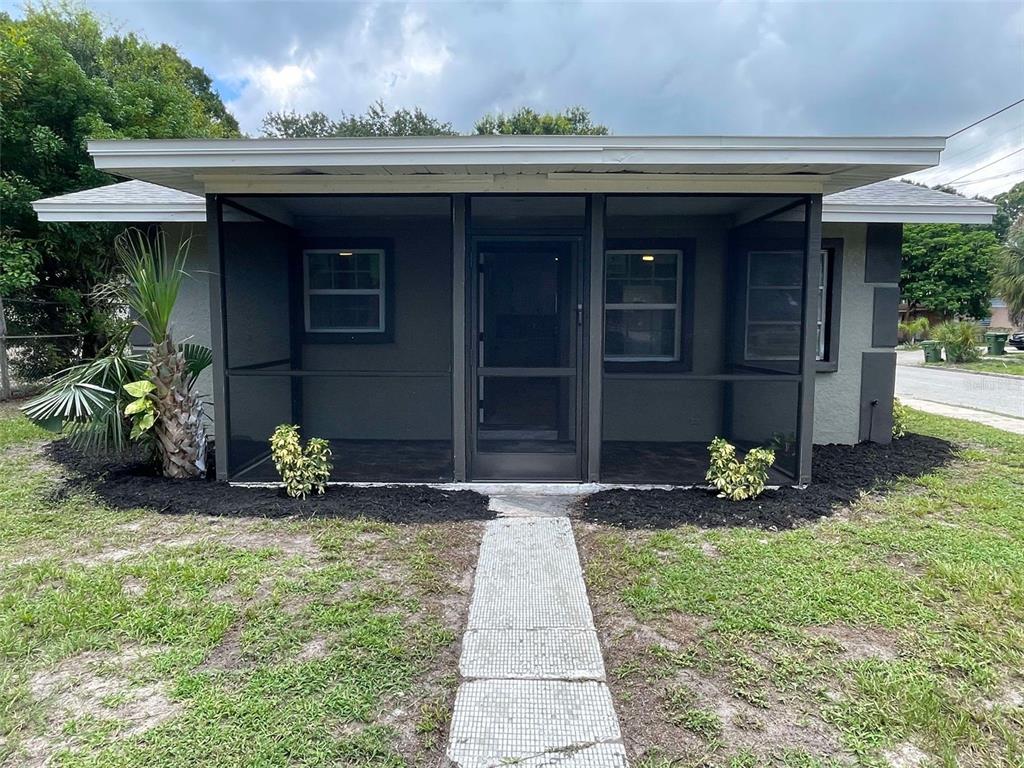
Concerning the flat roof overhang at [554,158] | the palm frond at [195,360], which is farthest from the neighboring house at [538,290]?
the palm frond at [195,360]

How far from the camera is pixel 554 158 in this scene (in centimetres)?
394

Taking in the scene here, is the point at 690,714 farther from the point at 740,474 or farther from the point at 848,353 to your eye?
the point at 848,353

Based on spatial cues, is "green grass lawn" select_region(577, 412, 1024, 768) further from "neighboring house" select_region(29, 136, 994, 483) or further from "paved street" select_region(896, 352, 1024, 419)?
"paved street" select_region(896, 352, 1024, 419)

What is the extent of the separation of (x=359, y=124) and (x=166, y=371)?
2343cm

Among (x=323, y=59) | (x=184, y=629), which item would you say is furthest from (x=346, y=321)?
(x=323, y=59)

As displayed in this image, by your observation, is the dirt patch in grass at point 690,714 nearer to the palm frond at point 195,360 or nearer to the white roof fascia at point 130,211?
the palm frond at point 195,360

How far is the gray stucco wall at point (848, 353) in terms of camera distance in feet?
Result: 19.8

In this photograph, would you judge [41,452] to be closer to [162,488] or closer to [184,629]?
[162,488]

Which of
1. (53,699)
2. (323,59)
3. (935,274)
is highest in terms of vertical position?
(323,59)

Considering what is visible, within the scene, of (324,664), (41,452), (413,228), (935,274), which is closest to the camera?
(324,664)

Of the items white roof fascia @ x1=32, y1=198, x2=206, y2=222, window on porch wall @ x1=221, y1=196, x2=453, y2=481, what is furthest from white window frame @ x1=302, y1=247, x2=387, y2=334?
white roof fascia @ x1=32, y1=198, x2=206, y2=222

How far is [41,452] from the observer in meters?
5.91

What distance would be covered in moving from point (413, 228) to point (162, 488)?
136 inches

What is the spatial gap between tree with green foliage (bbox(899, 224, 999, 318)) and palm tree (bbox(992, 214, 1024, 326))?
8.69m
